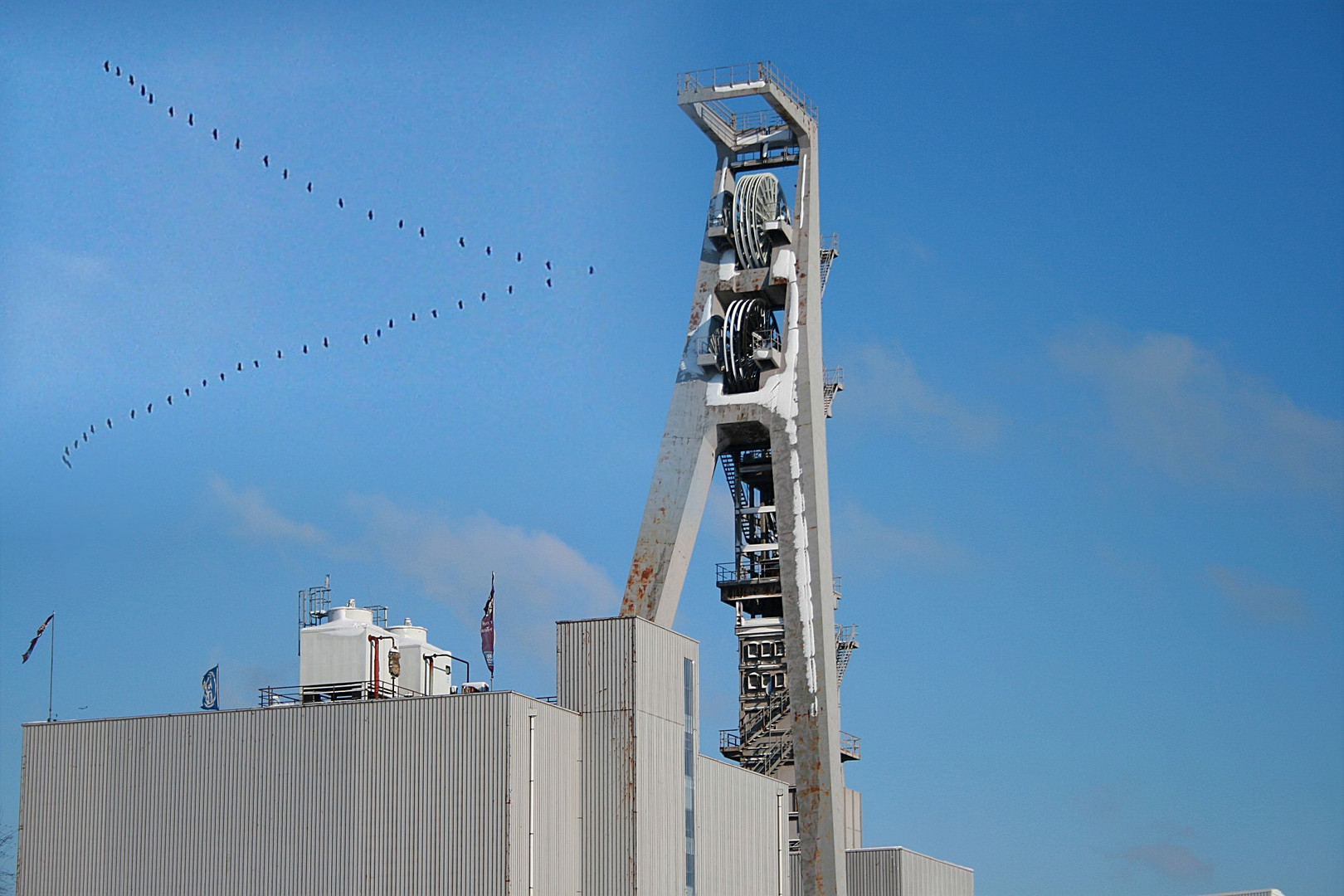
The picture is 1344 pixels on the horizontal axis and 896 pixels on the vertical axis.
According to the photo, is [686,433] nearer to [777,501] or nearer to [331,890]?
[777,501]

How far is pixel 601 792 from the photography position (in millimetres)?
42688

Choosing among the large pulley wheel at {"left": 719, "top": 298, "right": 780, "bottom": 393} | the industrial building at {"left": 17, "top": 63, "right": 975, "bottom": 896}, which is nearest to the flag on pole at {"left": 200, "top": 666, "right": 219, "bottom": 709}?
the industrial building at {"left": 17, "top": 63, "right": 975, "bottom": 896}

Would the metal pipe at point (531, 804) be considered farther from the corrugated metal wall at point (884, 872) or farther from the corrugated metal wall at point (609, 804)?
the corrugated metal wall at point (884, 872)

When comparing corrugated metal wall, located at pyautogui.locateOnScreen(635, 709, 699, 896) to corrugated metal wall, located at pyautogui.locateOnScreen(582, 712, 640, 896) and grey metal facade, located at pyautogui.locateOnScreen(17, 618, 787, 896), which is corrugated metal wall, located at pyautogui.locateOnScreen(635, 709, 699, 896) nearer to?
grey metal facade, located at pyautogui.locateOnScreen(17, 618, 787, 896)

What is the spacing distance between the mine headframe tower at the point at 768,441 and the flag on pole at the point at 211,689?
1361cm

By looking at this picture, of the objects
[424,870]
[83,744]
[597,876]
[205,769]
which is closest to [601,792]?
[597,876]

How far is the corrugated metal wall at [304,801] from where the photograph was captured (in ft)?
132

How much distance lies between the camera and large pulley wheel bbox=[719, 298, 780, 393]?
196 feet

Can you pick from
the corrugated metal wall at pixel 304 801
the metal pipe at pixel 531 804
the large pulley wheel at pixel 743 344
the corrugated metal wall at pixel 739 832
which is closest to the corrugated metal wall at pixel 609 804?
the corrugated metal wall at pixel 304 801

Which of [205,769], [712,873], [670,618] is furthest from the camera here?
[670,618]

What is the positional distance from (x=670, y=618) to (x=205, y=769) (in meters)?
17.4

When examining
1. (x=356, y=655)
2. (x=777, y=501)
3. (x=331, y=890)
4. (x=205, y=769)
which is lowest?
(x=331, y=890)

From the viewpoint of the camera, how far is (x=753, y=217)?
202 feet

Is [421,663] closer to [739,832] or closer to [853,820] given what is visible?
[739,832]
